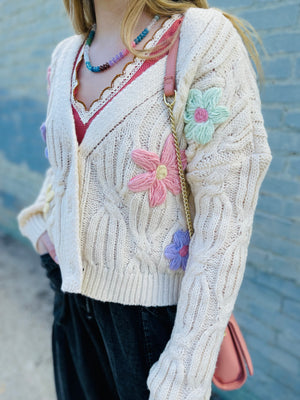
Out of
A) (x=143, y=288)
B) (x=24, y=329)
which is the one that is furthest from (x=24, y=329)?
(x=143, y=288)

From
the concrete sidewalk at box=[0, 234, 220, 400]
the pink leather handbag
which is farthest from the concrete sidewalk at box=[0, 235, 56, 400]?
the pink leather handbag

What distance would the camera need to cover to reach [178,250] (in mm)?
919

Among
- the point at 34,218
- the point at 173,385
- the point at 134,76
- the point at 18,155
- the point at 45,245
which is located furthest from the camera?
the point at 18,155

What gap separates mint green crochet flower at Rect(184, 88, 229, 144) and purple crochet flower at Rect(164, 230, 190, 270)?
239mm

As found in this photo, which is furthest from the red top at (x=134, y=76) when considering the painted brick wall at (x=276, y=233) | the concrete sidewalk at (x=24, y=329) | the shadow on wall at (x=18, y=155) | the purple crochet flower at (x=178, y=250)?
the shadow on wall at (x=18, y=155)

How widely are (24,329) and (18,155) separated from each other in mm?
1690

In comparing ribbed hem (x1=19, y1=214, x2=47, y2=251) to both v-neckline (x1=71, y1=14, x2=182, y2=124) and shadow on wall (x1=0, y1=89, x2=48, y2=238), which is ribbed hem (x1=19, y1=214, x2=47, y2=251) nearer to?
v-neckline (x1=71, y1=14, x2=182, y2=124)

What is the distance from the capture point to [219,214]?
82 centimetres

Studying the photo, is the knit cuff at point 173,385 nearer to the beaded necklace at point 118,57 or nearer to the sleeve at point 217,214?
the sleeve at point 217,214

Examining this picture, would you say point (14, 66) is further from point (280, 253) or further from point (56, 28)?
point (280, 253)

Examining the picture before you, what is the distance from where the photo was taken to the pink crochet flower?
86cm

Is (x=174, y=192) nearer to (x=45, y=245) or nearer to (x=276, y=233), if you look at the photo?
(x=45, y=245)

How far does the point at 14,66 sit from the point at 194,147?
303 cm

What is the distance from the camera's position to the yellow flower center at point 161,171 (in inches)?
34.4
